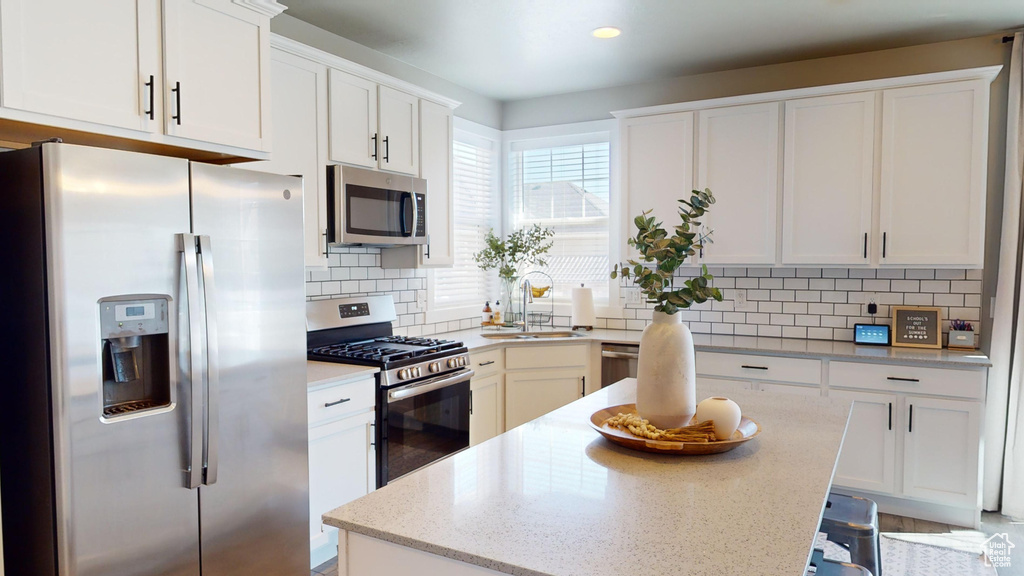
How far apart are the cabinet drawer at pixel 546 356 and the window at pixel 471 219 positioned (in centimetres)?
70

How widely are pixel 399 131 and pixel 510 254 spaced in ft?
4.93

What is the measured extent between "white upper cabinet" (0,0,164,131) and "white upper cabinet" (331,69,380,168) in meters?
1.03

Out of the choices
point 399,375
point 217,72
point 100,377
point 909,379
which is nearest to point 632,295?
point 909,379

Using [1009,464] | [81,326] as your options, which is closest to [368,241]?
[81,326]

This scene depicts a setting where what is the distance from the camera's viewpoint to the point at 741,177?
3.96 meters

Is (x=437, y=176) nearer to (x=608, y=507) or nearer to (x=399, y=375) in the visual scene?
(x=399, y=375)

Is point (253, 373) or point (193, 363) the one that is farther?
point (253, 373)

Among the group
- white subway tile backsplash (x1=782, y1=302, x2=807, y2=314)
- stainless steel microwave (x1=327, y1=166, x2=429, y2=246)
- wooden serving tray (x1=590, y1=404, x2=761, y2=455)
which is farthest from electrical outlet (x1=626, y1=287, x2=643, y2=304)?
wooden serving tray (x1=590, y1=404, x2=761, y2=455)

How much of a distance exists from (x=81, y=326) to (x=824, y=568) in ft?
6.91

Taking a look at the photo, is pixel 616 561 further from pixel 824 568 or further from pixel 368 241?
pixel 368 241

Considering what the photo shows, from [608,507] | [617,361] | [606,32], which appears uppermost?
[606,32]

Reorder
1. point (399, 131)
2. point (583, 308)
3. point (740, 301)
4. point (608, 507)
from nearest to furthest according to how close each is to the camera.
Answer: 1. point (608, 507)
2. point (399, 131)
3. point (740, 301)
4. point (583, 308)

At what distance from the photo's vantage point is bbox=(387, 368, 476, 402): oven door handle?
3023 mm

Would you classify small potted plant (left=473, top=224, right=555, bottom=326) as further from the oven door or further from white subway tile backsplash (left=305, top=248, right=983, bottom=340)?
the oven door
